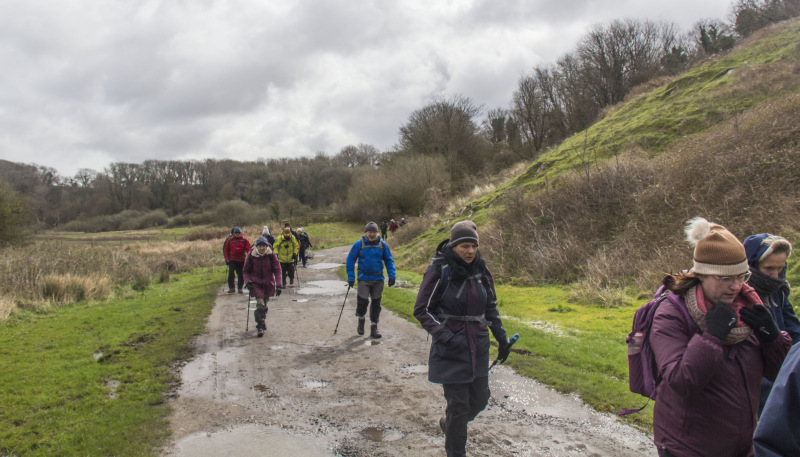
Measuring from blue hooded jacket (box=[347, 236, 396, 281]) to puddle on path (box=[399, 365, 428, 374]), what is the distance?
216 centimetres

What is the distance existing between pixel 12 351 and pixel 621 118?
28.1 m

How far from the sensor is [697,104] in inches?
801

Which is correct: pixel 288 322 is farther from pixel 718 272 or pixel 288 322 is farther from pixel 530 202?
pixel 530 202

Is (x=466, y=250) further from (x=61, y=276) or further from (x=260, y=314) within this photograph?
(x=61, y=276)

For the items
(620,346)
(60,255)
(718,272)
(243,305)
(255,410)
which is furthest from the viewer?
(60,255)

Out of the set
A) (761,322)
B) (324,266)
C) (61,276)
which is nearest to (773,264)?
(761,322)

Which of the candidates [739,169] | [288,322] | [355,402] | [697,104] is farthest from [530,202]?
[355,402]

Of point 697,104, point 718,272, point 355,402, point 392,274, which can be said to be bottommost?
point 355,402

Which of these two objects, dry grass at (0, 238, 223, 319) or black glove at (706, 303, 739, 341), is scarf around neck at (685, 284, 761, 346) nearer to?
black glove at (706, 303, 739, 341)

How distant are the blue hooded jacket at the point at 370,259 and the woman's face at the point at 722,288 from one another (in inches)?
253

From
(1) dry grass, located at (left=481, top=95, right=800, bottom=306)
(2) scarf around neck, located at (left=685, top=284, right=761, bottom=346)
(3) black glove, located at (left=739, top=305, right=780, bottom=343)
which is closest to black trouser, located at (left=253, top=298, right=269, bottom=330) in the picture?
(1) dry grass, located at (left=481, top=95, right=800, bottom=306)

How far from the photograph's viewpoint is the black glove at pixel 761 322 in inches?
87.0

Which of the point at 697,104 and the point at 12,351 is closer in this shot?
the point at 12,351

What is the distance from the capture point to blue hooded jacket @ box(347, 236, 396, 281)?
858 cm
